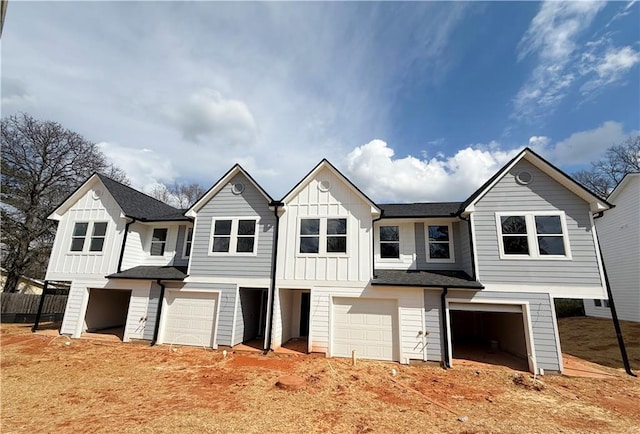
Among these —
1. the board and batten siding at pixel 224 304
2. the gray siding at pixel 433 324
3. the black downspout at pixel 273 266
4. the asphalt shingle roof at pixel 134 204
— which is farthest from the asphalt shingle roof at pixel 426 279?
the asphalt shingle roof at pixel 134 204

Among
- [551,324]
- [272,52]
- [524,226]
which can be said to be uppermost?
[272,52]

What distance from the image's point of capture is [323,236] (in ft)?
41.5

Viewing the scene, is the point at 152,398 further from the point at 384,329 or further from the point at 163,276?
the point at 384,329

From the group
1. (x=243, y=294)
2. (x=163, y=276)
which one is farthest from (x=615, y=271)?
(x=163, y=276)

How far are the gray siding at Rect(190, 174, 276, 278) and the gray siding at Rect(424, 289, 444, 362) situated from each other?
6.75 meters

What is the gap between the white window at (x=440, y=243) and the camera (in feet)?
42.3

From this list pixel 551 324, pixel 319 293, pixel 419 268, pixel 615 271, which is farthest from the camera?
pixel 615 271

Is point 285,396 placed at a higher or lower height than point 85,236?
lower

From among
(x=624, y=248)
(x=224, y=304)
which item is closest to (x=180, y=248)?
(x=224, y=304)

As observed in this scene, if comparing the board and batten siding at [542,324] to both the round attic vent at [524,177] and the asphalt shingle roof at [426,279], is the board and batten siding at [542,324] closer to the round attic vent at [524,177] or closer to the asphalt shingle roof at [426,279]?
the asphalt shingle roof at [426,279]

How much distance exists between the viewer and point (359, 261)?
1204 cm

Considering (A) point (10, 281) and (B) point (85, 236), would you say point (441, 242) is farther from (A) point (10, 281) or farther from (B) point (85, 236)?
(A) point (10, 281)

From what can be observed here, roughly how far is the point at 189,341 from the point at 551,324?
47.1ft

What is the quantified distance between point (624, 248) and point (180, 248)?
Result: 85.0ft
